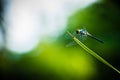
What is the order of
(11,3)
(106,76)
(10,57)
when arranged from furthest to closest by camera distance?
(11,3)
(10,57)
(106,76)

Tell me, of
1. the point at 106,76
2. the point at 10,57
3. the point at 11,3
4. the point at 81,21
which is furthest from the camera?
the point at 11,3

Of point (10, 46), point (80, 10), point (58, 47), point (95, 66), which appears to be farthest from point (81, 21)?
point (10, 46)

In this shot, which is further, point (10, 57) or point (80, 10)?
point (10, 57)

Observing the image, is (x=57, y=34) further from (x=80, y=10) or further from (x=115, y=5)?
(x=115, y=5)

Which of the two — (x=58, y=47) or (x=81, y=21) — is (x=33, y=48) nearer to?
(x=58, y=47)

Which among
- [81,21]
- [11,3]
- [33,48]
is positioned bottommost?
[81,21]

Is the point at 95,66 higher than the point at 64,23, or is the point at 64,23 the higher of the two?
the point at 64,23
